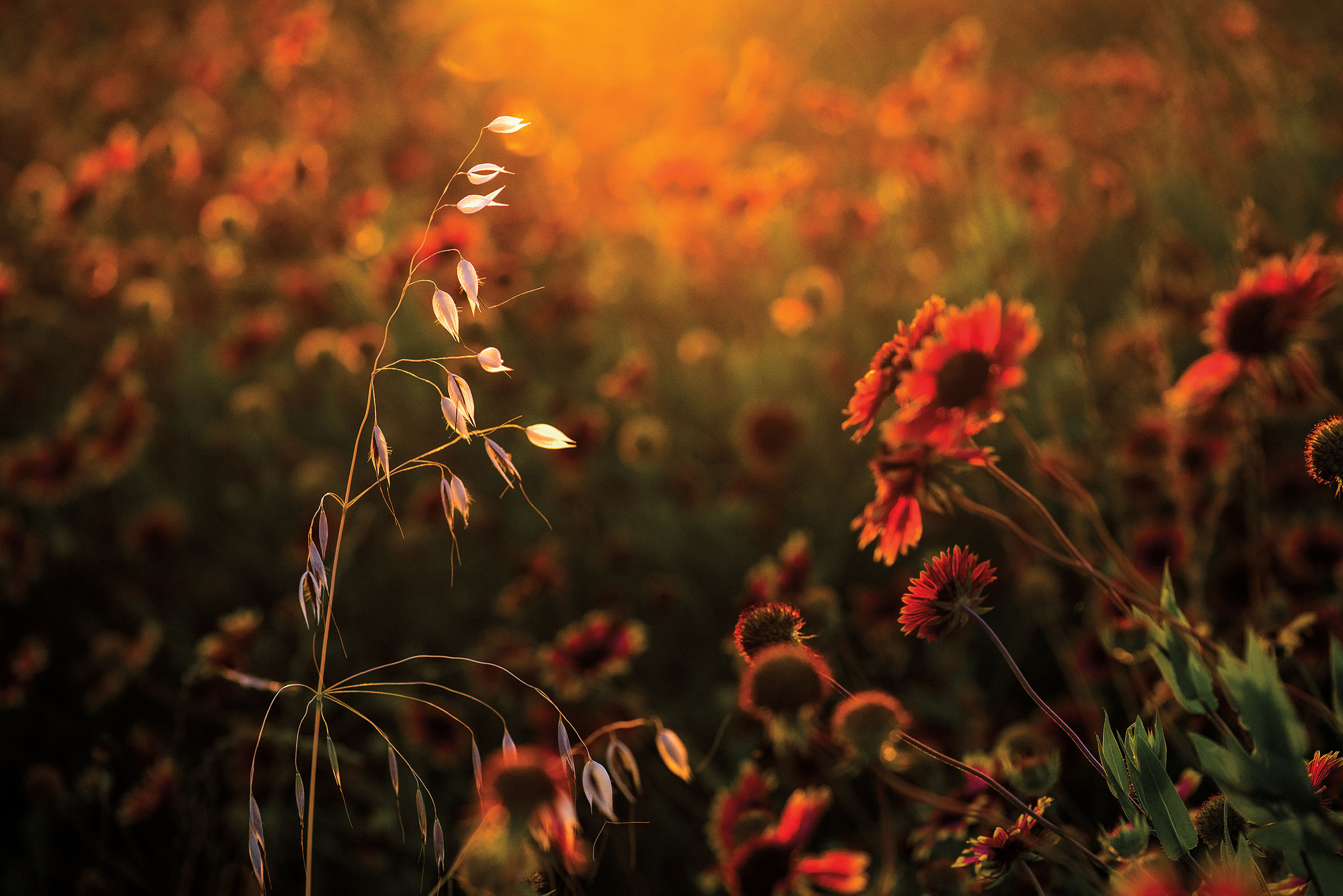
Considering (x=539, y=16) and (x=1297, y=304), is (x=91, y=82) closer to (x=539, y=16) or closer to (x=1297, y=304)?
(x=539, y=16)

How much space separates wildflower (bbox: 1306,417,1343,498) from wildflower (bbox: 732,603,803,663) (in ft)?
1.14

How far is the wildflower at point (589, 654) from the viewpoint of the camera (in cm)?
119

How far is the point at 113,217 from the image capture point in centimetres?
286

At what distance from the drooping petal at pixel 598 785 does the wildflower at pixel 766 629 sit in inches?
5.6

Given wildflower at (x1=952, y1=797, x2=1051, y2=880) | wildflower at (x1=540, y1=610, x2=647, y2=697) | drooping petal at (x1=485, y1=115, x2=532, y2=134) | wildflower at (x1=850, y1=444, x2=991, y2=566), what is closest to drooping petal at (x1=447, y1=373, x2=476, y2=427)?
drooping petal at (x1=485, y1=115, x2=532, y2=134)

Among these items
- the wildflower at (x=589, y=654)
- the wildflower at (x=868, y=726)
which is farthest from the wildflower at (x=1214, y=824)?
the wildflower at (x=589, y=654)

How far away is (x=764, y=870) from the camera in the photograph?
2.54 feet

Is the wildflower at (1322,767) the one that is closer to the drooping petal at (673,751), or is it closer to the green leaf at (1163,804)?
the green leaf at (1163,804)

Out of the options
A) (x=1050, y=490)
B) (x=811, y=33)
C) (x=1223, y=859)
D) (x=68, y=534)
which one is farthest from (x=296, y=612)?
(x=811, y=33)

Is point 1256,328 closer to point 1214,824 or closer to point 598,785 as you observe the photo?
point 1214,824

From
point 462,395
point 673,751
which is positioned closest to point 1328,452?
point 673,751

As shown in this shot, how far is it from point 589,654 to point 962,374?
2.44 feet

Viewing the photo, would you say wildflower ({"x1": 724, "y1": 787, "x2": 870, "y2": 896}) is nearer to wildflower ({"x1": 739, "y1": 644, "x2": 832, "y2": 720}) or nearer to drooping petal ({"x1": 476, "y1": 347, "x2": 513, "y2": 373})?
wildflower ({"x1": 739, "y1": 644, "x2": 832, "y2": 720})

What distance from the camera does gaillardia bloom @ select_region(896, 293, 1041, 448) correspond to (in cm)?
63
